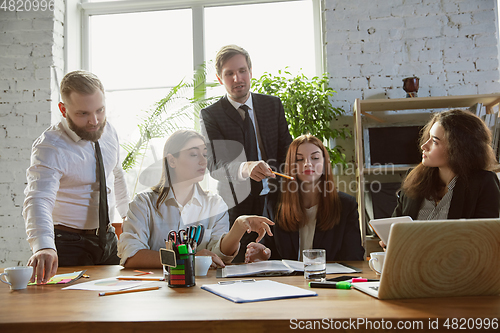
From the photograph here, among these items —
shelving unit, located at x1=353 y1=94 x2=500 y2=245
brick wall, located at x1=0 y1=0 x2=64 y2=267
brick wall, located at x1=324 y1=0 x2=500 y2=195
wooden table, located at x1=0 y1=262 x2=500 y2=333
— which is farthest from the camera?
brick wall, located at x1=0 y1=0 x2=64 y2=267

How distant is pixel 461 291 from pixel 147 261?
42.6 inches

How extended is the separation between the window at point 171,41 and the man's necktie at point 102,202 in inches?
55.1

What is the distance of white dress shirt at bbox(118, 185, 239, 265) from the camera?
171 centimetres

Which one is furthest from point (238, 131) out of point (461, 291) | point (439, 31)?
point (439, 31)

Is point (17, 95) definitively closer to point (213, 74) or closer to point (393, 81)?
point (213, 74)

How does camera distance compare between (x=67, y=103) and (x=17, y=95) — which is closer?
(x=67, y=103)

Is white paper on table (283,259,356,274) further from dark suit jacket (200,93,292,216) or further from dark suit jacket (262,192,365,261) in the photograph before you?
dark suit jacket (200,93,292,216)

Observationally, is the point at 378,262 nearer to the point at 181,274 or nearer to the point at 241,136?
the point at 181,274

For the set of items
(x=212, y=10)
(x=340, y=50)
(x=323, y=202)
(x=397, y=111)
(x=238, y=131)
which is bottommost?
(x=323, y=202)

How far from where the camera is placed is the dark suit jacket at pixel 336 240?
198 centimetres

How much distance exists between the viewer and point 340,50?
124 inches

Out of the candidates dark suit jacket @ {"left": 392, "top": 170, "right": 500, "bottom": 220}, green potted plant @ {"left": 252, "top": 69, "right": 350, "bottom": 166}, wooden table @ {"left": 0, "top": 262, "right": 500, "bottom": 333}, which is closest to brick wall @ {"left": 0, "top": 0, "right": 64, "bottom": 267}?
green potted plant @ {"left": 252, "top": 69, "right": 350, "bottom": 166}

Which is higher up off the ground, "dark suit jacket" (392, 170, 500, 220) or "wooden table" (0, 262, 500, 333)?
"dark suit jacket" (392, 170, 500, 220)

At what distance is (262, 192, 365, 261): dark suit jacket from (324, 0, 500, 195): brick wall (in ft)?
3.55
